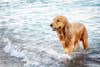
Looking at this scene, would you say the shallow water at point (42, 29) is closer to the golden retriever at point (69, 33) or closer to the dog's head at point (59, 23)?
the golden retriever at point (69, 33)

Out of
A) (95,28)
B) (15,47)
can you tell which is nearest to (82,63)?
(95,28)

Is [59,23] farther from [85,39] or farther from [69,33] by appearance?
[85,39]

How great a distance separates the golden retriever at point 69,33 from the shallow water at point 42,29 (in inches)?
2.0

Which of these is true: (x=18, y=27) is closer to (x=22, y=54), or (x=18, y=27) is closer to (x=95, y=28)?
(x=22, y=54)

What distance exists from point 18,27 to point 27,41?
0.20 meters

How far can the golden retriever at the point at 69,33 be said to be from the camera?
2566mm

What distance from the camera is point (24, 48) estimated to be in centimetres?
282

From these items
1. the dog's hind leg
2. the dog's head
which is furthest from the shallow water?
the dog's head

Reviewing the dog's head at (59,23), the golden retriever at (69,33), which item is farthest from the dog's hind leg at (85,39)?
the dog's head at (59,23)

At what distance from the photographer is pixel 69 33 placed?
2643 millimetres

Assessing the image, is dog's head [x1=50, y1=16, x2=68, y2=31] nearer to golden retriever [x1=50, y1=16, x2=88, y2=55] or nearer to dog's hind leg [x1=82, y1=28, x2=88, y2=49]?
golden retriever [x1=50, y1=16, x2=88, y2=55]

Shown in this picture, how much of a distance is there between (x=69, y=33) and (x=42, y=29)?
1.25ft

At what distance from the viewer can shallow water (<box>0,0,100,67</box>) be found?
8.65ft

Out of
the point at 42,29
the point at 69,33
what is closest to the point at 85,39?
the point at 69,33
